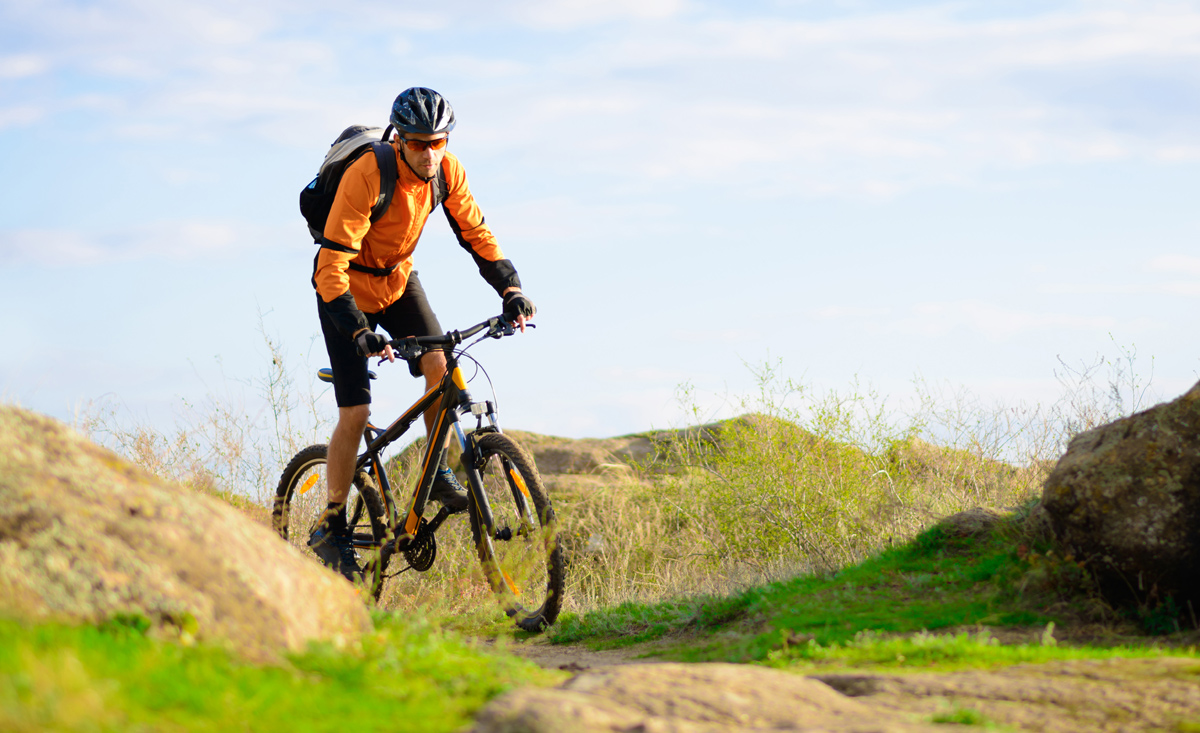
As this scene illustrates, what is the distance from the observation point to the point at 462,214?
259 inches

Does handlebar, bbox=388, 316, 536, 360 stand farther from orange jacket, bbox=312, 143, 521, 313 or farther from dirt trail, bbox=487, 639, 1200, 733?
dirt trail, bbox=487, 639, 1200, 733

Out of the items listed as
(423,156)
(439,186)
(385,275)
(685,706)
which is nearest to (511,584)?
(385,275)

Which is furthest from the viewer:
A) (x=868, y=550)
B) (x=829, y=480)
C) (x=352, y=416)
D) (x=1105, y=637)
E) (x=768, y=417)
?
(x=768, y=417)

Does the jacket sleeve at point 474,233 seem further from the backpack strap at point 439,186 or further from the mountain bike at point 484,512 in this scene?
the mountain bike at point 484,512

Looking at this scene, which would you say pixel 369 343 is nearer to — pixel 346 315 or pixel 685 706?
pixel 346 315

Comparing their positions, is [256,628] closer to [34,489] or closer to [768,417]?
[34,489]

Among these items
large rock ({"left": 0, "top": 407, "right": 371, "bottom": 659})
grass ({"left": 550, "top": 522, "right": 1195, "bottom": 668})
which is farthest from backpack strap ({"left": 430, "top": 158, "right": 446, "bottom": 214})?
large rock ({"left": 0, "top": 407, "right": 371, "bottom": 659})

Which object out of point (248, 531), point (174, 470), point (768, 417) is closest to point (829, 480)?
point (768, 417)

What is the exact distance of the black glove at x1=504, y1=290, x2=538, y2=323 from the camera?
611 cm

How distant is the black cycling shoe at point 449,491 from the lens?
6.11m

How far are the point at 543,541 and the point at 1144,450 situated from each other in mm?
3357

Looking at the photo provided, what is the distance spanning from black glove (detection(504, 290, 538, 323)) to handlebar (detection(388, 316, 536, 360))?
0.05 meters

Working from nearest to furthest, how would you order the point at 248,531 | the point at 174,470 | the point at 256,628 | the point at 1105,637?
1. the point at 256,628
2. the point at 248,531
3. the point at 1105,637
4. the point at 174,470

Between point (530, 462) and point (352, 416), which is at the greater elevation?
point (352, 416)
